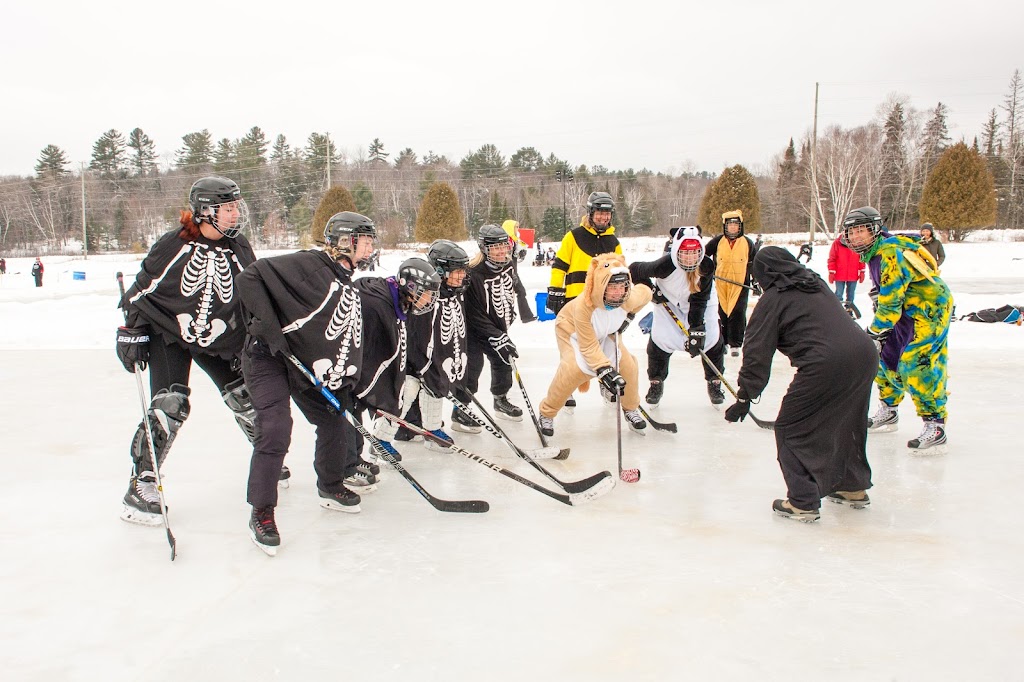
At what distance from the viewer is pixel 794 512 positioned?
294 cm

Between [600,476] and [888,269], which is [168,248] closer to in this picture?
[600,476]

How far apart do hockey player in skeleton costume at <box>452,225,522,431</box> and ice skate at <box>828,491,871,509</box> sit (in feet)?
6.65

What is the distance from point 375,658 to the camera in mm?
1993

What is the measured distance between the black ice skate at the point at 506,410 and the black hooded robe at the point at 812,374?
201 cm

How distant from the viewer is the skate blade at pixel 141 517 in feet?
9.67

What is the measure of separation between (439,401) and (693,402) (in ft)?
7.24

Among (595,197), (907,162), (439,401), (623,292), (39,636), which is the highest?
(907,162)

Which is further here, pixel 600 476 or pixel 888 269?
pixel 888 269

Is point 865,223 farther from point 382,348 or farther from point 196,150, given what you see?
point 196,150

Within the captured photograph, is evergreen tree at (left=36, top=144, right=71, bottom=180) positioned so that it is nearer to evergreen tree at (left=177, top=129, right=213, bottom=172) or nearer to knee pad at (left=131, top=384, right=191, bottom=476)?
evergreen tree at (left=177, top=129, right=213, bottom=172)

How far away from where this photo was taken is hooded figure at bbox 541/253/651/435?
155 inches

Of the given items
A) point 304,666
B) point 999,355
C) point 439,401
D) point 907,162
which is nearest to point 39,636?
point 304,666

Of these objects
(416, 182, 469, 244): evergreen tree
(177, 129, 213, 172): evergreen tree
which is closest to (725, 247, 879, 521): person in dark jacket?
(416, 182, 469, 244): evergreen tree

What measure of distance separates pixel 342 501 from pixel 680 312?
2.88 metres
